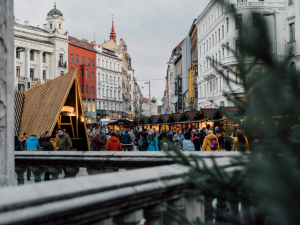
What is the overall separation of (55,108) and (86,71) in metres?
56.7

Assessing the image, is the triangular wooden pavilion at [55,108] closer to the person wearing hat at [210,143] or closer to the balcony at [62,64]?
the person wearing hat at [210,143]

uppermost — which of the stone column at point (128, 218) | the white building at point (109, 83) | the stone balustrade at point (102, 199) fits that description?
the white building at point (109, 83)

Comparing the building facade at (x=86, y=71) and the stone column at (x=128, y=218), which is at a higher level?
the building facade at (x=86, y=71)

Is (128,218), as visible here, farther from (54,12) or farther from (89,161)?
(54,12)

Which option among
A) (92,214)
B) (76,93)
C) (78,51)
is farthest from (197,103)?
(92,214)

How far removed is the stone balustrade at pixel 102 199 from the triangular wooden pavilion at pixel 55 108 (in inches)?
507

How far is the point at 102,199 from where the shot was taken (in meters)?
1.82

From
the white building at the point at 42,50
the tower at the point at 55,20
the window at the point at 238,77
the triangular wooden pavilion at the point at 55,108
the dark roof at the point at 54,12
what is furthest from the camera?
the dark roof at the point at 54,12

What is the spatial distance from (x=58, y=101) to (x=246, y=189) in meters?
14.7

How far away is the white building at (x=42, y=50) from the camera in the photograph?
178 feet

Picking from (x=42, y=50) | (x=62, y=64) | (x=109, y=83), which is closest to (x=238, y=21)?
(x=42, y=50)

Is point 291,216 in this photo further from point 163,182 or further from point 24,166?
point 24,166

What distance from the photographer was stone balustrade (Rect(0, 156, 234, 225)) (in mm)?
1518

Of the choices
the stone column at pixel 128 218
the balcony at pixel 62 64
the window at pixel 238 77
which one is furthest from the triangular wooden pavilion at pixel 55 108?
the balcony at pixel 62 64
